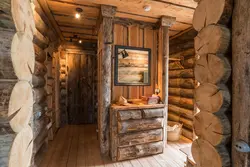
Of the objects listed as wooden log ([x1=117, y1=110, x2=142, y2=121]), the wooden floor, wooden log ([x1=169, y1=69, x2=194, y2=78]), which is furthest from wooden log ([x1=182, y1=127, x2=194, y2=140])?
wooden log ([x1=117, y1=110, x2=142, y2=121])

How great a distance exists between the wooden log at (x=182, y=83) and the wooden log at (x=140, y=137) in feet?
5.44

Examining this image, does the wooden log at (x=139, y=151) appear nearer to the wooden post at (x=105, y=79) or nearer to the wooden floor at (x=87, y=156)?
the wooden floor at (x=87, y=156)

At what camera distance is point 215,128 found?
951 millimetres

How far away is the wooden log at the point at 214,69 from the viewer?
35.6 inches

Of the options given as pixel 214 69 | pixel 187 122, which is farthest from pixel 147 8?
pixel 187 122

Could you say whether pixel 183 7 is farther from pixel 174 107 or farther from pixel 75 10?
pixel 174 107

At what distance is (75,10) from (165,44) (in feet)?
6.81

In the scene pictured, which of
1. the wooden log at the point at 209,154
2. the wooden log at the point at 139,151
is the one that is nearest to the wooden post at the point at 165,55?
the wooden log at the point at 139,151

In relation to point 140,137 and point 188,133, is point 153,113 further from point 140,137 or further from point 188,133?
point 188,133

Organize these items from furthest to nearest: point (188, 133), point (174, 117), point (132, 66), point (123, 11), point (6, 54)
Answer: point (174, 117) → point (188, 133) → point (132, 66) → point (123, 11) → point (6, 54)

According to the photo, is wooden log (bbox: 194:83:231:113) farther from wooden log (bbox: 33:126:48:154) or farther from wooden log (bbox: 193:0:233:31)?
wooden log (bbox: 33:126:48:154)

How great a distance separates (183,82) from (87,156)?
3.12 meters

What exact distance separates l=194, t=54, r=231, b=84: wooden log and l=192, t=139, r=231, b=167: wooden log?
470mm

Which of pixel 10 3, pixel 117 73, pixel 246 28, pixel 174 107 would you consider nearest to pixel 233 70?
pixel 246 28
